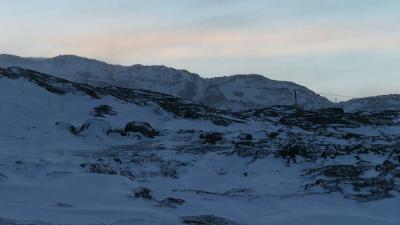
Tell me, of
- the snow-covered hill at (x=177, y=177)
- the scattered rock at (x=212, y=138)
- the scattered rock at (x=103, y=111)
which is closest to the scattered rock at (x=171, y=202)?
the snow-covered hill at (x=177, y=177)

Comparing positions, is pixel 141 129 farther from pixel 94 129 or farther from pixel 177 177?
pixel 177 177

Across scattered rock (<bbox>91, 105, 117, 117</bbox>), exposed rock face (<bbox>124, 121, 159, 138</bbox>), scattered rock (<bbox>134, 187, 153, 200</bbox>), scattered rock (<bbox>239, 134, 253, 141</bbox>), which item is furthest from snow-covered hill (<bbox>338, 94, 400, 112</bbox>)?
scattered rock (<bbox>134, 187, 153, 200</bbox>)

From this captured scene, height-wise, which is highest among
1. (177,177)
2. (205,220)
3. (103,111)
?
(103,111)

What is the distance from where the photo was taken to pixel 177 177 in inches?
609

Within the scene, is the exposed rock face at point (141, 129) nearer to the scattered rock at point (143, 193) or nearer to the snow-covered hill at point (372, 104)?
the scattered rock at point (143, 193)

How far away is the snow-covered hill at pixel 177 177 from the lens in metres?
10.0

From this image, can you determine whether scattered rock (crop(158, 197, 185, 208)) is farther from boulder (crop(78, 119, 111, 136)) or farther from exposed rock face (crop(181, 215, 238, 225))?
boulder (crop(78, 119, 111, 136))

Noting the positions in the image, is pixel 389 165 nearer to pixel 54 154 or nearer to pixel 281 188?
pixel 281 188

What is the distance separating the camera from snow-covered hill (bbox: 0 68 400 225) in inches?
394

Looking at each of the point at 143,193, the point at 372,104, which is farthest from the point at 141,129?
the point at 372,104

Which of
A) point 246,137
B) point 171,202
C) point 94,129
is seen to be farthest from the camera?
point 94,129

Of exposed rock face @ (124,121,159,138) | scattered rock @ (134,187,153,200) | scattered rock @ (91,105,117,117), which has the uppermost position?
scattered rock @ (91,105,117,117)

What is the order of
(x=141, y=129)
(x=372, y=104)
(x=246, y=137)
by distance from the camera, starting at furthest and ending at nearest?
1. (x=372, y=104)
2. (x=141, y=129)
3. (x=246, y=137)

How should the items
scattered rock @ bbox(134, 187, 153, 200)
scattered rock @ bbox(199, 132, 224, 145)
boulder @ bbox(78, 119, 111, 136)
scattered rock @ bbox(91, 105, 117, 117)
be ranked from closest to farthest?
scattered rock @ bbox(134, 187, 153, 200), scattered rock @ bbox(199, 132, 224, 145), boulder @ bbox(78, 119, 111, 136), scattered rock @ bbox(91, 105, 117, 117)
